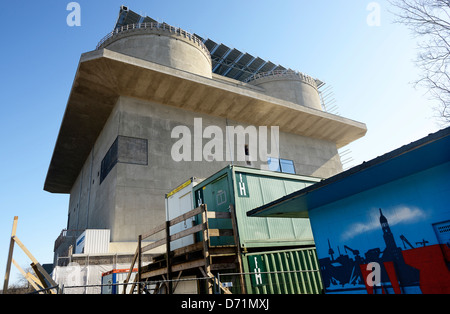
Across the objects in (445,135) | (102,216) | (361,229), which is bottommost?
(361,229)

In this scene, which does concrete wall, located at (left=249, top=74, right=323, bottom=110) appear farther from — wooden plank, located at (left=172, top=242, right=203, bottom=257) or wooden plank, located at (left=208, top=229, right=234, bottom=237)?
wooden plank, located at (left=172, top=242, right=203, bottom=257)

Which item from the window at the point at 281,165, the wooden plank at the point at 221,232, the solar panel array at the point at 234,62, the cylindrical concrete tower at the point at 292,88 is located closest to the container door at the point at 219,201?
the wooden plank at the point at 221,232

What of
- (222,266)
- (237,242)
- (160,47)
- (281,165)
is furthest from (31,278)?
(281,165)

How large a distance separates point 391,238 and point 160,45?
26.8 metres

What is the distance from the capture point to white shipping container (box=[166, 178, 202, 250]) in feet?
40.8

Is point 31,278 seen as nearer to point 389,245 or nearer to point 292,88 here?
point 389,245

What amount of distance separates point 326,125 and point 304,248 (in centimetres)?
2611

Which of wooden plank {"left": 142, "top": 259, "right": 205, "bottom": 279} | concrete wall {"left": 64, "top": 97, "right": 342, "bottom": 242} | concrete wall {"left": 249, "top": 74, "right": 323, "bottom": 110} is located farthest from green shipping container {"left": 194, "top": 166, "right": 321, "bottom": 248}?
concrete wall {"left": 249, "top": 74, "right": 323, "bottom": 110}

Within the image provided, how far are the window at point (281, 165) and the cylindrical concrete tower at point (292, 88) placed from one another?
1059 cm

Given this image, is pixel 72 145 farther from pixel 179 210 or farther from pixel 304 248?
pixel 304 248

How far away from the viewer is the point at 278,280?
9703 millimetres

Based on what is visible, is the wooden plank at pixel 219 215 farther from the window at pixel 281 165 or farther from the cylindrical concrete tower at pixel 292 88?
the cylindrical concrete tower at pixel 292 88

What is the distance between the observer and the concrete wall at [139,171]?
22047 mm
